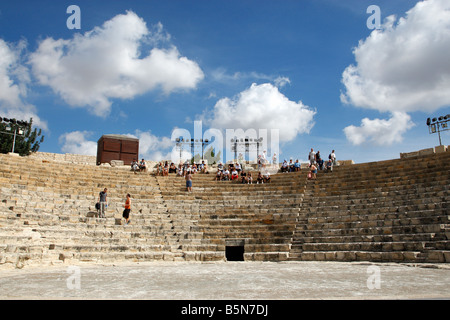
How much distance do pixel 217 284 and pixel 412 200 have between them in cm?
935

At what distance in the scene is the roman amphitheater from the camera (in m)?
10.0

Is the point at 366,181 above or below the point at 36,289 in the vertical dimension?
above

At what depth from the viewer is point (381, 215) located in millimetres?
11812

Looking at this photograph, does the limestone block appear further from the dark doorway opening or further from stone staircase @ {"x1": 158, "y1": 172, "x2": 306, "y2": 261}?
the dark doorway opening

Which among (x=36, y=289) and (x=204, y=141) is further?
(x=204, y=141)

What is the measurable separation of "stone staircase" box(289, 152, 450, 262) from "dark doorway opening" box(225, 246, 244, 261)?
1.97m

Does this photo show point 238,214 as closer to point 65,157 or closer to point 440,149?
point 440,149

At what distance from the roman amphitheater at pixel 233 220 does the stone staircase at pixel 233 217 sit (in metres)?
0.04

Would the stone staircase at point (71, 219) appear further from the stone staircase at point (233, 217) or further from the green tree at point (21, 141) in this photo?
the green tree at point (21, 141)

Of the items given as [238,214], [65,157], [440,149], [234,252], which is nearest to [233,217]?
[238,214]

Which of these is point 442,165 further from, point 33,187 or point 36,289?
point 33,187

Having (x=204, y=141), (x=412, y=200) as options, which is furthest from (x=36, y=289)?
(x=204, y=141)

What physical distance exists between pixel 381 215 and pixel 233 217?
5552 mm

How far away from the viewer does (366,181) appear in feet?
49.4
